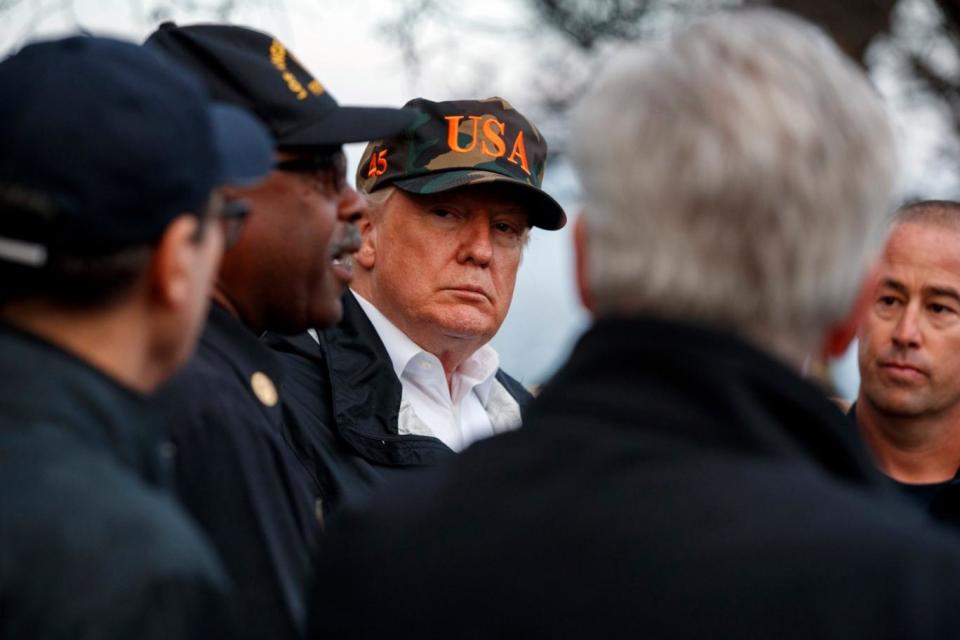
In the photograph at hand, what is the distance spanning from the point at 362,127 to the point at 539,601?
1.45 meters

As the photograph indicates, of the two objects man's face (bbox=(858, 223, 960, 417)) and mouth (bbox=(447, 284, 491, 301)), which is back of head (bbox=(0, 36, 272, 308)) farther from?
man's face (bbox=(858, 223, 960, 417))

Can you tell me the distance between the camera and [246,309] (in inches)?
100

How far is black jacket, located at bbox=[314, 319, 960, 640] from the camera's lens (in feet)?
4.48

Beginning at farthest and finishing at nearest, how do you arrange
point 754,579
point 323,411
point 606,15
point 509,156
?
point 606,15 → point 509,156 → point 323,411 → point 754,579

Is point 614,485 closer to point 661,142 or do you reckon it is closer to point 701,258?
point 701,258

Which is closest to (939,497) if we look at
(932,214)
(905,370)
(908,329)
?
(905,370)

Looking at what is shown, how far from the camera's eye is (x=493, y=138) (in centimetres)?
394

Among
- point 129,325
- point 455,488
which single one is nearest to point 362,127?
point 129,325

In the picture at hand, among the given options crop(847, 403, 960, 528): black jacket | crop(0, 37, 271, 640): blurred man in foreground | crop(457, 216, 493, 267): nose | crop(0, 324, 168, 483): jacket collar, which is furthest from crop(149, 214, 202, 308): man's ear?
crop(847, 403, 960, 528): black jacket

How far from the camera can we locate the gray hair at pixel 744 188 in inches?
59.3

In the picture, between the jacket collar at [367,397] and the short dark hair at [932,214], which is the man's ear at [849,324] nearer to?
the jacket collar at [367,397]

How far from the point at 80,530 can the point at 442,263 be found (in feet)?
8.55

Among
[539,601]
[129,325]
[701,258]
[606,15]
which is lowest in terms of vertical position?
[539,601]

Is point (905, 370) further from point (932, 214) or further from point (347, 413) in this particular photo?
point (347, 413)
